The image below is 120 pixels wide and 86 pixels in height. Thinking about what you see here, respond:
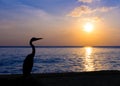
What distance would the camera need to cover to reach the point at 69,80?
533 inches

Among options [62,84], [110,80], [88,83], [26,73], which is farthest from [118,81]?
[26,73]

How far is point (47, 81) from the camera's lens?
43.1ft

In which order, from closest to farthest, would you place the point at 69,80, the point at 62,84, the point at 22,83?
the point at 22,83 < the point at 62,84 < the point at 69,80

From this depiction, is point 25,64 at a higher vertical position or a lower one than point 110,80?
higher

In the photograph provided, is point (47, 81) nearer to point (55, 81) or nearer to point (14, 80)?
point (55, 81)

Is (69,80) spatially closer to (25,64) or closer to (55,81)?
(55,81)

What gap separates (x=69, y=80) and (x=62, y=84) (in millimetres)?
893

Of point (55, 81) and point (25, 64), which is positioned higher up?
point (25, 64)

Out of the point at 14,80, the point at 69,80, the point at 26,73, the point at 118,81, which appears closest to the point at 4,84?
the point at 14,80

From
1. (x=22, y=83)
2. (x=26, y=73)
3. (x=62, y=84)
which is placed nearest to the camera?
(x=22, y=83)

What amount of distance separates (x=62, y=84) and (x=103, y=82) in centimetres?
205

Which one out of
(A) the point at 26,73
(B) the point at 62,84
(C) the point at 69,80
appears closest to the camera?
(A) the point at 26,73

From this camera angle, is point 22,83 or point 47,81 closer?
point 22,83

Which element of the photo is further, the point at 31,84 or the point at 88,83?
the point at 88,83
